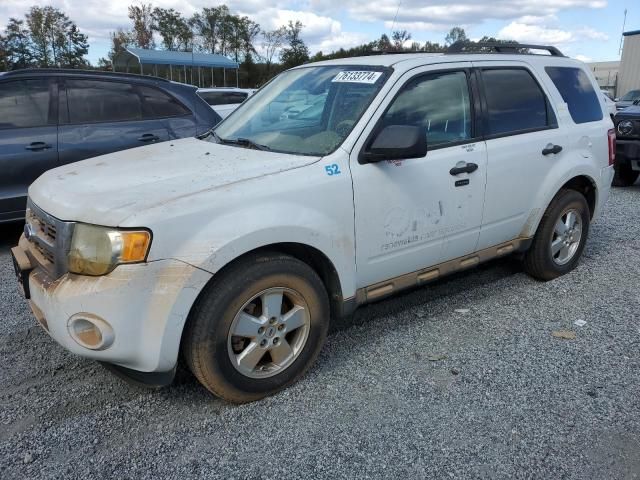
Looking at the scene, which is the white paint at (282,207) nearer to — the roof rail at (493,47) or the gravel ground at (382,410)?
the roof rail at (493,47)

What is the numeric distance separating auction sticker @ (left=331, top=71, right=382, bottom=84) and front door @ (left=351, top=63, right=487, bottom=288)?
0.56ft

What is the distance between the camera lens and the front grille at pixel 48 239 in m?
2.53

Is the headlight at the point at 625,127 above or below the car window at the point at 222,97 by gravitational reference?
below

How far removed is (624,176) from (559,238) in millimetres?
5445

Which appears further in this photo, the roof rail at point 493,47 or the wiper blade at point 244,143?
the roof rail at point 493,47

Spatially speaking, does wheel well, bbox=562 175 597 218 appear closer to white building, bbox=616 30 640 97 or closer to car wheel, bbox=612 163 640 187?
car wheel, bbox=612 163 640 187

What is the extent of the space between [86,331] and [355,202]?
152 cm

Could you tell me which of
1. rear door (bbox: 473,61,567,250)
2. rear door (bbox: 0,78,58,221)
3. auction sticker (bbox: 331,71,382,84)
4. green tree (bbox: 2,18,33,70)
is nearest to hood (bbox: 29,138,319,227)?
auction sticker (bbox: 331,71,382,84)

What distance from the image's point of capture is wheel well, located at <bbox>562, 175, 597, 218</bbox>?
460 centimetres

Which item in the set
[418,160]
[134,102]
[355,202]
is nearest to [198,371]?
[355,202]

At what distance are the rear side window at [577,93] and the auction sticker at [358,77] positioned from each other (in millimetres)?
1838

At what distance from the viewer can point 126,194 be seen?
2.61 m

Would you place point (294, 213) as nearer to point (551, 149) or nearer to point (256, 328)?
point (256, 328)

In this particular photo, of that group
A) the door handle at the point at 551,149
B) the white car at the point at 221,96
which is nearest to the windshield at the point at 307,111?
the door handle at the point at 551,149
